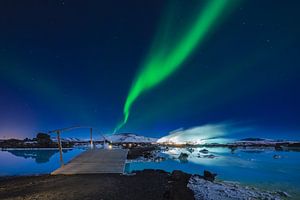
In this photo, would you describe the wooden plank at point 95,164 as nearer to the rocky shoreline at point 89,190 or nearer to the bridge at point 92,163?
the bridge at point 92,163

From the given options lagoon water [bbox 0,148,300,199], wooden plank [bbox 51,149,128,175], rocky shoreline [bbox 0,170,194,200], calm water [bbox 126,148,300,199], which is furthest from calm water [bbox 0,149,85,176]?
rocky shoreline [bbox 0,170,194,200]

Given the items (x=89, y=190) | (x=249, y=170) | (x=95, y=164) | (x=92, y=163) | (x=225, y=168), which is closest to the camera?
(x=89, y=190)

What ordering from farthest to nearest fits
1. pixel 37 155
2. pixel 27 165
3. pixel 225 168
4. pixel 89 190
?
pixel 37 155
pixel 225 168
pixel 27 165
pixel 89 190

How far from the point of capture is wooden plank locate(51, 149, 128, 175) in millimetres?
16250

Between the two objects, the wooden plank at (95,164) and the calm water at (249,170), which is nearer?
the wooden plank at (95,164)

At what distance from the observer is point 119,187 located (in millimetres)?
11805

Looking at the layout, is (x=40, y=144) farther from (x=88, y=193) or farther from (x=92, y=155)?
(x=88, y=193)

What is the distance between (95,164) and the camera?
18.3 metres

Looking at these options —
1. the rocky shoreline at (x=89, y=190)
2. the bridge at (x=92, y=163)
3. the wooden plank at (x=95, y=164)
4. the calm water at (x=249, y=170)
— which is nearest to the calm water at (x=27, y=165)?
the wooden plank at (x=95, y=164)

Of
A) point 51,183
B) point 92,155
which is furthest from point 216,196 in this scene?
point 92,155

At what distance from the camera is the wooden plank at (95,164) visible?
16.2m

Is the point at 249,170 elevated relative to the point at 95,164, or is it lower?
lower

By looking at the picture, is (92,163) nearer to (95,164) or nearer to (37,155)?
(95,164)

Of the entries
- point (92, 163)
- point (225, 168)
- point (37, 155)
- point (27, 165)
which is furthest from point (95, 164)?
point (37, 155)
